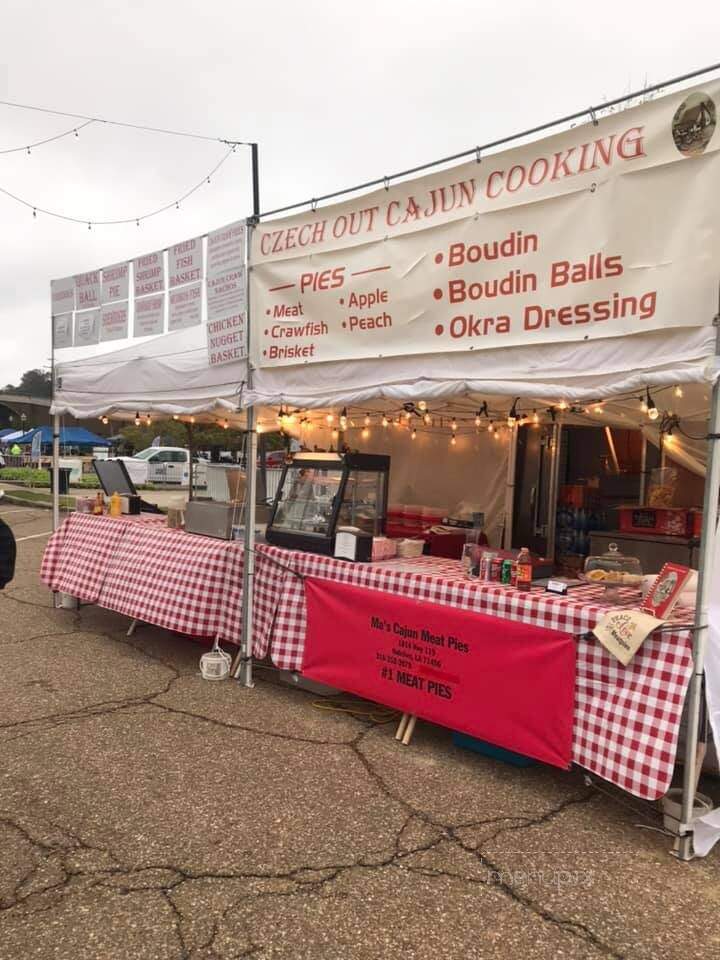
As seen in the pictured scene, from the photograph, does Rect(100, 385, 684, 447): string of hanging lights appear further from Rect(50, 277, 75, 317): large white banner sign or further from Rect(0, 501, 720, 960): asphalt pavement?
A: Rect(0, 501, 720, 960): asphalt pavement

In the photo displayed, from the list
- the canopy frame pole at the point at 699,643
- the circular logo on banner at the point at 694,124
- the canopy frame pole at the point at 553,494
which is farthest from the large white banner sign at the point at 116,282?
the canopy frame pole at the point at 553,494

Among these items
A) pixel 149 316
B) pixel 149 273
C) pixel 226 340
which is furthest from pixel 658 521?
pixel 149 273

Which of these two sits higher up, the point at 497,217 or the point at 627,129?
the point at 627,129

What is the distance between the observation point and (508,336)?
148 inches

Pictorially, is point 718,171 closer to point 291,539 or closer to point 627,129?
point 627,129

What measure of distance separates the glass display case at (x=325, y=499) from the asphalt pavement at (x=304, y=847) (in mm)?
1246

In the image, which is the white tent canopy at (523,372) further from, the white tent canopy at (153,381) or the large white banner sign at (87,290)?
the large white banner sign at (87,290)

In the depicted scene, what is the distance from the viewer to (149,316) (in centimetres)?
609

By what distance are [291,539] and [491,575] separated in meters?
1.62

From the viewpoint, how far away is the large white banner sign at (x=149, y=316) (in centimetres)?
597

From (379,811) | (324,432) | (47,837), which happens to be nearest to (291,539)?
(379,811)

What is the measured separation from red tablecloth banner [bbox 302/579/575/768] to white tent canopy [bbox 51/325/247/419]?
1.82 metres

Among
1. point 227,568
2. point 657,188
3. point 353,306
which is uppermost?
point 657,188

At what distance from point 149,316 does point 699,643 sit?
5.11 metres
